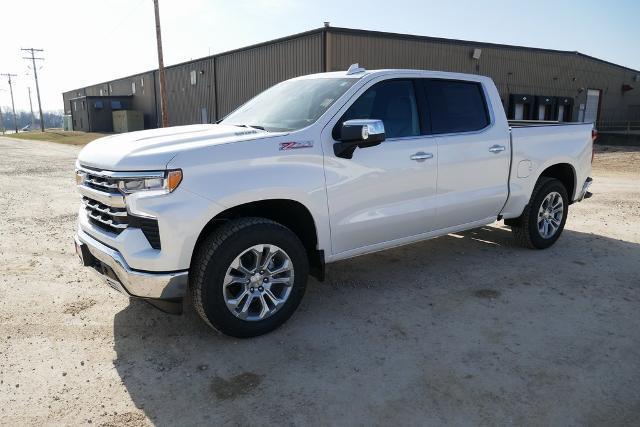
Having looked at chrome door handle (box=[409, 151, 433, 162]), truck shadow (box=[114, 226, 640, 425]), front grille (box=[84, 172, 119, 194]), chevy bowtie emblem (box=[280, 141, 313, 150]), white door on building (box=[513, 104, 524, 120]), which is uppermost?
white door on building (box=[513, 104, 524, 120])

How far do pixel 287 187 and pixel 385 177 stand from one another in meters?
0.97

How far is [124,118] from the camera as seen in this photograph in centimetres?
4694

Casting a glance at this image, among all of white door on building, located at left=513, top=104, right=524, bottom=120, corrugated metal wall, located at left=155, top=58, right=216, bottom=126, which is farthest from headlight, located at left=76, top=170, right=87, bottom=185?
white door on building, located at left=513, top=104, right=524, bottom=120

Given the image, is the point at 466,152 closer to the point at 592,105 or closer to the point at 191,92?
the point at 191,92

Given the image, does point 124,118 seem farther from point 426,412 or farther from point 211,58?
point 426,412

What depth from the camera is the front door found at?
3.93 metres

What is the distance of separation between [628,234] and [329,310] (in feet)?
16.0

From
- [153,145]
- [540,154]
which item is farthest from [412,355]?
[540,154]

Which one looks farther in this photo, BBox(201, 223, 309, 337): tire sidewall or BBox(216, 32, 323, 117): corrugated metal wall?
BBox(216, 32, 323, 117): corrugated metal wall

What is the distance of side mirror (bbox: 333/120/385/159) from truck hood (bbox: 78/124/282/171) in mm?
514

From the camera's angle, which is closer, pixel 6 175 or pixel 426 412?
pixel 426 412

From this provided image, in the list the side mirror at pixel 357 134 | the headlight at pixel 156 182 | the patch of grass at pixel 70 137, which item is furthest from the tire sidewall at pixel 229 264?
the patch of grass at pixel 70 137

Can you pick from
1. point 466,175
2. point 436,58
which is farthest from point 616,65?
point 466,175

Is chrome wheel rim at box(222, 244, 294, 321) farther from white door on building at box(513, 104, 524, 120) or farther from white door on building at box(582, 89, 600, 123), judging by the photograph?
white door on building at box(582, 89, 600, 123)
